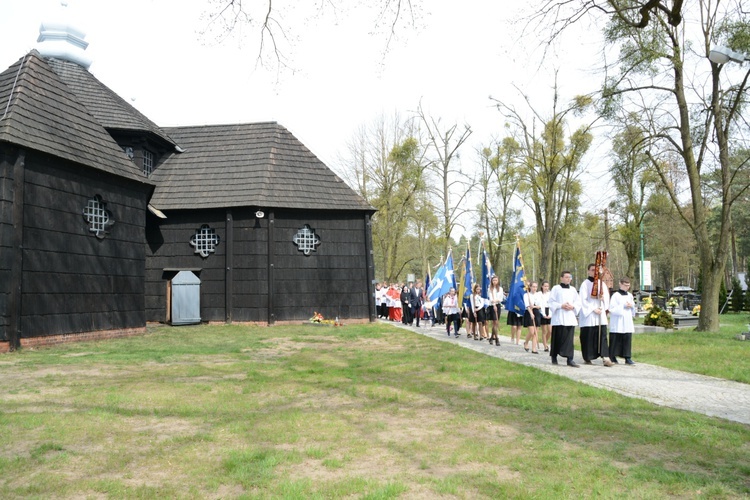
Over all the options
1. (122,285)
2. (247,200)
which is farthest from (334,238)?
(122,285)

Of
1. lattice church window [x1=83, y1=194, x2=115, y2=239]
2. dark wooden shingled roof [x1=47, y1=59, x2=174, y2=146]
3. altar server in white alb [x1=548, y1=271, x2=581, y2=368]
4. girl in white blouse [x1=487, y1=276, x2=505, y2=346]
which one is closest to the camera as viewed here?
altar server in white alb [x1=548, y1=271, x2=581, y2=368]

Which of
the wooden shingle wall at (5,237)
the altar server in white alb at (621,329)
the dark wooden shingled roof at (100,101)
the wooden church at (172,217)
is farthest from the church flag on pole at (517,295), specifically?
the dark wooden shingled roof at (100,101)

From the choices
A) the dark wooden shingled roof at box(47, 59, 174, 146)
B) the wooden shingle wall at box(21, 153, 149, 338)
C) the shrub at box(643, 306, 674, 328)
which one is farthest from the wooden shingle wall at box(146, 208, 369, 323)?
the shrub at box(643, 306, 674, 328)

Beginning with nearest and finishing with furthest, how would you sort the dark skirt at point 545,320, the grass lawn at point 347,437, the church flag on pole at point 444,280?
the grass lawn at point 347,437 < the dark skirt at point 545,320 < the church flag on pole at point 444,280

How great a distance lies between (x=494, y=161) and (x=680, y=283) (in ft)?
199

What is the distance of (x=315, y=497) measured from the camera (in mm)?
4617

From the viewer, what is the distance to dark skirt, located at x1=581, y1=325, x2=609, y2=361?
42.9 feet

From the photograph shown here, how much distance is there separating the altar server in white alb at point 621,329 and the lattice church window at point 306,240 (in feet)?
48.0

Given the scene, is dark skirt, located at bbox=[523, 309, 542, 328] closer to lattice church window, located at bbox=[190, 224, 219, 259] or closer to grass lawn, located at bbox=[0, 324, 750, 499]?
grass lawn, located at bbox=[0, 324, 750, 499]

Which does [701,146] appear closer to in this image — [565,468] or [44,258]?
[565,468]

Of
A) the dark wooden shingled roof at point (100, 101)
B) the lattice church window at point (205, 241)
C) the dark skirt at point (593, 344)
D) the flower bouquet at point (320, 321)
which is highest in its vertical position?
the dark wooden shingled roof at point (100, 101)

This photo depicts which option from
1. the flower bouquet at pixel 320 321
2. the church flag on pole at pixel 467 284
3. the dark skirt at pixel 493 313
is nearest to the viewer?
the dark skirt at pixel 493 313

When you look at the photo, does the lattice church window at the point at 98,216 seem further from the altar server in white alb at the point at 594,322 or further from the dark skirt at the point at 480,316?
the altar server in white alb at the point at 594,322

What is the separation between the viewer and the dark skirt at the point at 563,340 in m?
12.9
